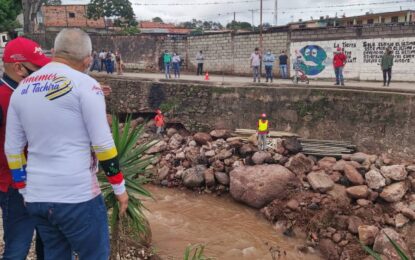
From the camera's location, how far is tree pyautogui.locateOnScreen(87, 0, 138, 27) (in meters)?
31.0

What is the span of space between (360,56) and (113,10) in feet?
71.0

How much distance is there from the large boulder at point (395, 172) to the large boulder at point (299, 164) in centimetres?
178

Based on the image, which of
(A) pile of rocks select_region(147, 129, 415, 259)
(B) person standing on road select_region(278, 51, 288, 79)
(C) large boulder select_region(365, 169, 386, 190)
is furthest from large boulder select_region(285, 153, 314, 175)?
(B) person standing on road select_region(278, 51, 288, 79)

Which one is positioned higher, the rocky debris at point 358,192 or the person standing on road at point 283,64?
the person standing on road at point 283,64

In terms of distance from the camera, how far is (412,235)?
8.31m

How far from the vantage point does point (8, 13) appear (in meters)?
24.0

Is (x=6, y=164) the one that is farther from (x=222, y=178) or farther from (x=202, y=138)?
(x=202, y=138)

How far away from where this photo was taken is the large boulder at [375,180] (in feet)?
30.5

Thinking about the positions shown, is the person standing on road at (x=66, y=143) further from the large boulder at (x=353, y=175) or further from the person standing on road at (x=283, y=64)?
the person standing on road at (x=283, y=64)

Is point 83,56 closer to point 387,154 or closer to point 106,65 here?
point 387,154

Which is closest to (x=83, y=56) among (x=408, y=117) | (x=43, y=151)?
(x=43, y=151)

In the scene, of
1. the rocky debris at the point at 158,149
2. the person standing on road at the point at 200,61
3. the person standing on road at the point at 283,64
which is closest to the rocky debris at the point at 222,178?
the rocky debris at the point at 158,149

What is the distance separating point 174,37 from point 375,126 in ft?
42.6

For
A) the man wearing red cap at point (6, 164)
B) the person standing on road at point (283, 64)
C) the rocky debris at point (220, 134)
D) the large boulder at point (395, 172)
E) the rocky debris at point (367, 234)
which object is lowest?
the rocky debris at point (367, 234)
